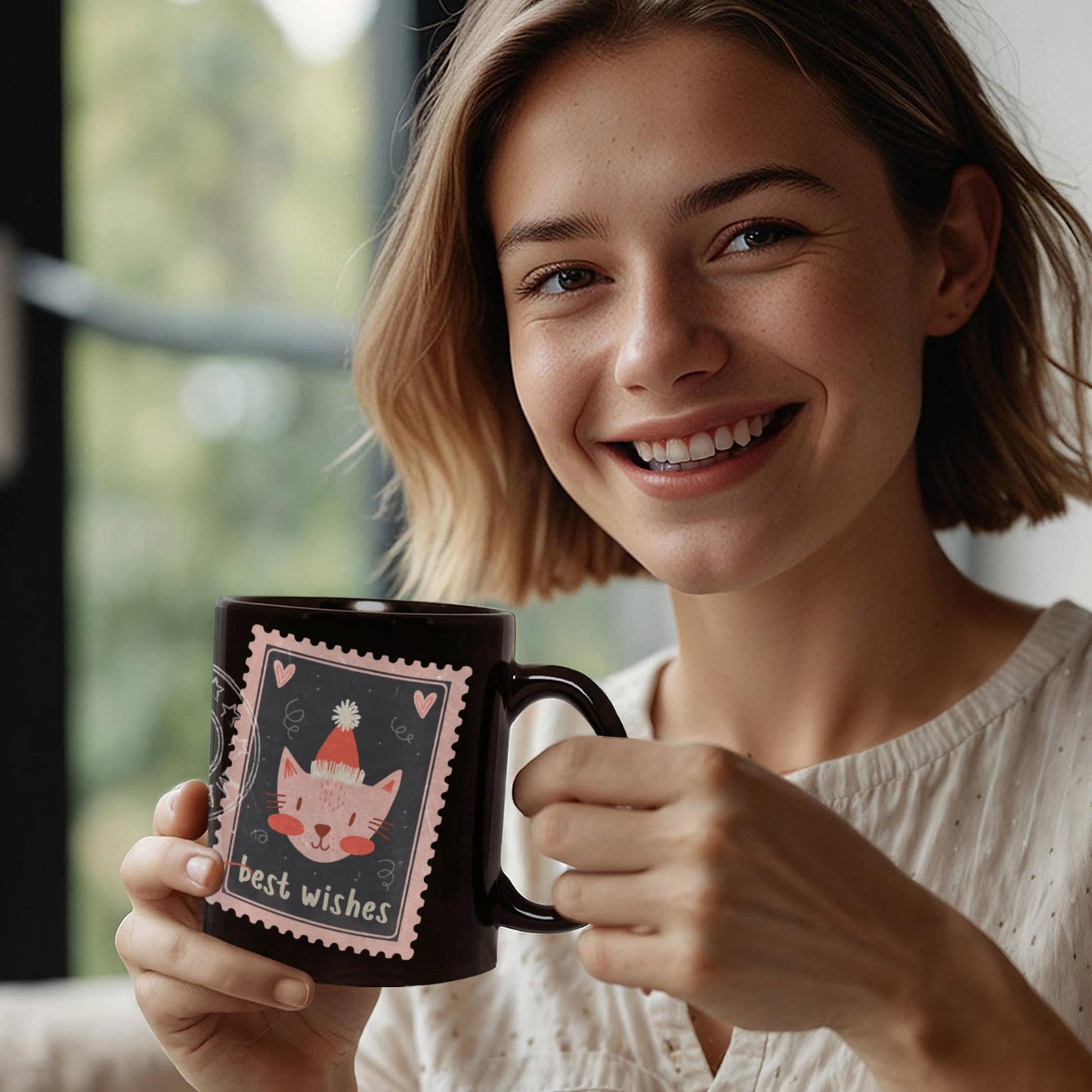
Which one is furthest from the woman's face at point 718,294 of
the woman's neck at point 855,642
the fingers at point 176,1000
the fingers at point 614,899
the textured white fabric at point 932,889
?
the fingers at point 176,1000

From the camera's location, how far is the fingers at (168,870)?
2.56 ft

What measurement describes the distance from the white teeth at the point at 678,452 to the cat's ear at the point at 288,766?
1.36ft

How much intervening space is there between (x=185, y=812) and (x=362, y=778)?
240 mm

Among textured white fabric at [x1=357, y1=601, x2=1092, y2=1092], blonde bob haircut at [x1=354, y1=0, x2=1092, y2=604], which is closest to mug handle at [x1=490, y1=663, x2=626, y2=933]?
textured white fabric at [x1=357, y1=601, x2=1092, y2=1092]

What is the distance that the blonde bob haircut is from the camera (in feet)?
3.38

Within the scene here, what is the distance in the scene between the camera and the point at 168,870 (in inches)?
33.5

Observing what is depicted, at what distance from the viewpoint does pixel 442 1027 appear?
117cm

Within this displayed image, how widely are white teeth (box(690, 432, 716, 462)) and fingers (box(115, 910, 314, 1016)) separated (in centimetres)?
47

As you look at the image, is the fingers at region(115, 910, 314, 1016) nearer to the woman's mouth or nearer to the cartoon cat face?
the cartoon cat face

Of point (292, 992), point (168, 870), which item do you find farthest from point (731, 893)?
point (168, 870)

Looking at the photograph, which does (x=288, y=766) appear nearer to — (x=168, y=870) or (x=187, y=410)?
(x=168, y=870)

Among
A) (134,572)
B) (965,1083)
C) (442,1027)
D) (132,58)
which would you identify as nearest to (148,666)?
(134,572)

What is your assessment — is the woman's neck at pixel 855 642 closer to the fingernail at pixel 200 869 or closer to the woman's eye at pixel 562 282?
the woman's eye at pixel 562 282

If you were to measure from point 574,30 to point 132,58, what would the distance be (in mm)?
1526
